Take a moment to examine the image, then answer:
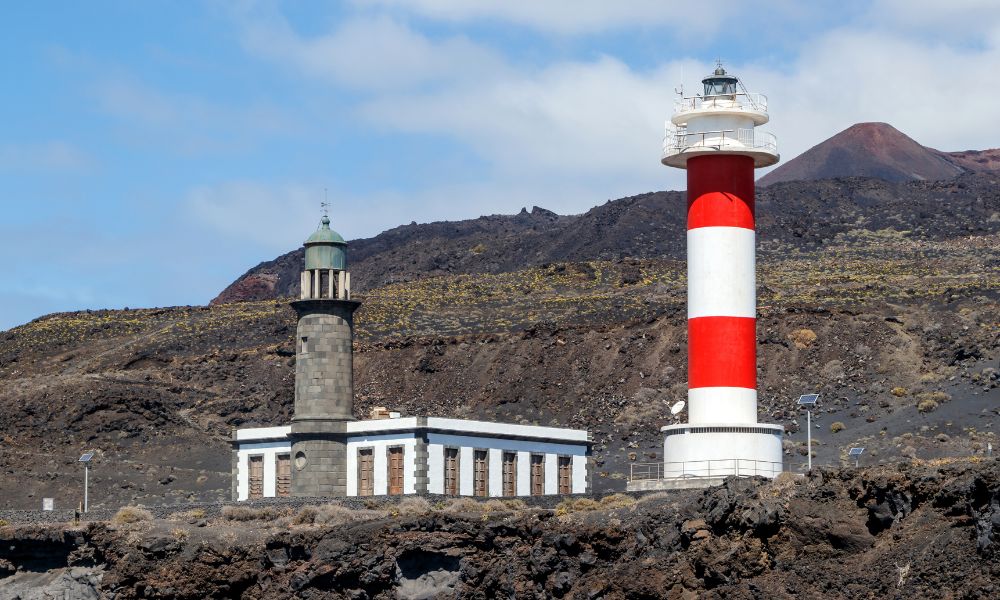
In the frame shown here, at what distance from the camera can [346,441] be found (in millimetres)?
49781

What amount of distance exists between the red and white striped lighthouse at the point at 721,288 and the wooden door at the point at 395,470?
843 centimetres

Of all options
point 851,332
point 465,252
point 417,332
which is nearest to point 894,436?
point 851,332

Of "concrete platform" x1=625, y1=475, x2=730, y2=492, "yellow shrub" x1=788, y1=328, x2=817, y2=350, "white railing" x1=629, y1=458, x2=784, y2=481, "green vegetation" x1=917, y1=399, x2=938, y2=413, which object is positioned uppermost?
"yellow shrub" x1=788, y1=328, x2=817, y2=350

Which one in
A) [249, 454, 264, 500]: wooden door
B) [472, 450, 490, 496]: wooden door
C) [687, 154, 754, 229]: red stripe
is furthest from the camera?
[249, 454, 264, 500]: wooden door

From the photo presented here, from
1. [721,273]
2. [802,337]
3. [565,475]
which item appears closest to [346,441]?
[565,475]

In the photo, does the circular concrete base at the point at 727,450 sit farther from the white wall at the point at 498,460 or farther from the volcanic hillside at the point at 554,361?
the volcanic hillside at the point at 554,361

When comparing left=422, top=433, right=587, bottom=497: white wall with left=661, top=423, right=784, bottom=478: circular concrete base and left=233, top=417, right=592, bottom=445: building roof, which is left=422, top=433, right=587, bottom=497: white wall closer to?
left=233, top=417, right=592, bottom=445: building roof

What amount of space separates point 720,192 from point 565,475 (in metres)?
13.0

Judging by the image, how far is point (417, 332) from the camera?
3883 inches

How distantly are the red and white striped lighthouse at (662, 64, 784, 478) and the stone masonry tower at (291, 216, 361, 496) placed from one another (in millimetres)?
10482

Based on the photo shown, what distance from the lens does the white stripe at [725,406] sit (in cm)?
4206

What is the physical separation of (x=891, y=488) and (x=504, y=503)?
12.8 metres

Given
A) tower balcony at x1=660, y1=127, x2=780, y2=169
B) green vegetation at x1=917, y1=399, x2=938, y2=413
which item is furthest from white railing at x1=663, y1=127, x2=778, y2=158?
green vegetation at x1=917, y1=399, x2=938, y2=413

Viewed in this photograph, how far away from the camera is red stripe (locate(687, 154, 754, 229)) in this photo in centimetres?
4278
